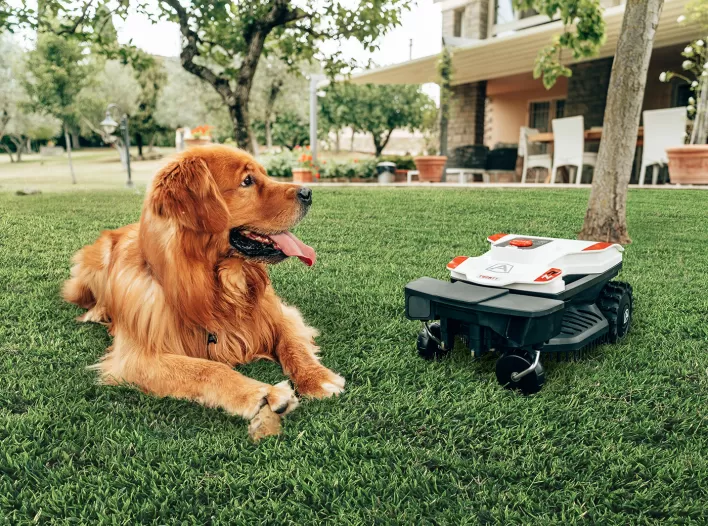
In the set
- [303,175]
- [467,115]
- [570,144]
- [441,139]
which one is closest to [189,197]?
[570,144]

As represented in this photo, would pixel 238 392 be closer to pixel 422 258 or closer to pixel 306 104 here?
pixel 422 258

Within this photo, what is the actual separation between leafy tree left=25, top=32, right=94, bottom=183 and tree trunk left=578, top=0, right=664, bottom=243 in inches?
703

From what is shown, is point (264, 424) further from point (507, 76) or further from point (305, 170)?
point (507, 76)

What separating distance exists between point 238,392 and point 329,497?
599mm

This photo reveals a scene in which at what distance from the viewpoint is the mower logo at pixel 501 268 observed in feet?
7.65

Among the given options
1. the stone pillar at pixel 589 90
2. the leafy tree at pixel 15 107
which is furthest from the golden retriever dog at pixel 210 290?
the leafy tree at pixel 15 107

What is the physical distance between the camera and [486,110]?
17344 millimetres

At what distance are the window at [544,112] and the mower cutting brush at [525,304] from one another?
1510cm

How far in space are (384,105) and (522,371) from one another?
3118 cm

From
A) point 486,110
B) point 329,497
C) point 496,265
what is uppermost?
point 486,110

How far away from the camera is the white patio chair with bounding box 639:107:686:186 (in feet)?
31.0

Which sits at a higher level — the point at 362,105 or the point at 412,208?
the point at 362,105

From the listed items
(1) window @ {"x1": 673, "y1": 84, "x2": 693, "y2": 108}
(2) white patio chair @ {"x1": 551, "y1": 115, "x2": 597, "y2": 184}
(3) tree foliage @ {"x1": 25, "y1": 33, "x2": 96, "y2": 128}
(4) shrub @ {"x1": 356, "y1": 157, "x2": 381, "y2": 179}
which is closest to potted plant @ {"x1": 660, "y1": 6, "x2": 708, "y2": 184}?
(2) white patio chair @ {"x1": 551, "y1": 115, "x2": 597, "y2": 184}

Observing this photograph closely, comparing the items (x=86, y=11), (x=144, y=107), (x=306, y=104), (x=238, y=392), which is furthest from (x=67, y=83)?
(x=238, y=392)
